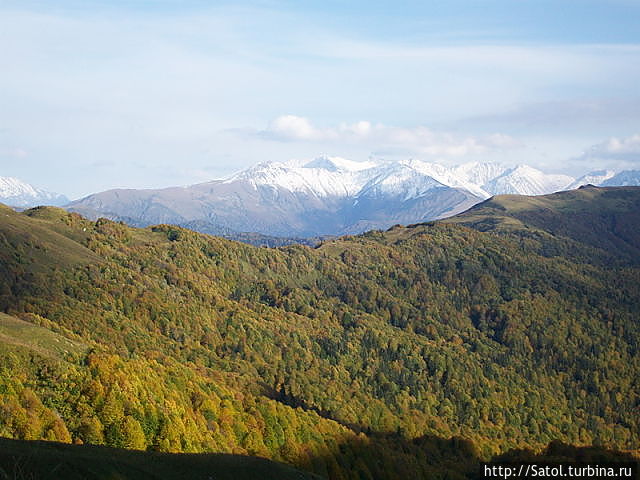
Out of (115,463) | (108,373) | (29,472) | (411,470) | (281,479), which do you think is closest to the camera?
(29,472)

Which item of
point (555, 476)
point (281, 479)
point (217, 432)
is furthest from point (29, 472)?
point (555, 476)

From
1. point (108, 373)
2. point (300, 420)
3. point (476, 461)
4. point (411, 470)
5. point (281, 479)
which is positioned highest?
point (108, 373)

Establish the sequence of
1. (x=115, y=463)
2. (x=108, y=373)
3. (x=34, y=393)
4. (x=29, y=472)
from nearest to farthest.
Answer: (x=29, y=472) → (x=115, y=463) → (x=34, y=393) → (x=108, y=373)

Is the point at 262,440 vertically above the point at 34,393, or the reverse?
the point at 34,393

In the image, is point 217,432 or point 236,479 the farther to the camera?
point 217,432

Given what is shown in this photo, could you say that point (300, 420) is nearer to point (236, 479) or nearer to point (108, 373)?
point (108, 373)

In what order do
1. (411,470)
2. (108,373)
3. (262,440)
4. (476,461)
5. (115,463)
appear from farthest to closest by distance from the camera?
(476,461), (411,470), (262,440), (108,373), (115,463)

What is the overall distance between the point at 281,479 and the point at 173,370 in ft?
214

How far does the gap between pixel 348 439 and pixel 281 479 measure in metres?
68.4

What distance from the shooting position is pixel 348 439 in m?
148

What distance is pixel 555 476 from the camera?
440 feet

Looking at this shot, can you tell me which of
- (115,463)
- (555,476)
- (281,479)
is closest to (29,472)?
(115,463)

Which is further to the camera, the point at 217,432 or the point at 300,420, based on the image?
the point at 300,420

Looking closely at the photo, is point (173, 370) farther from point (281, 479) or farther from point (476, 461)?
point (476, 461)
